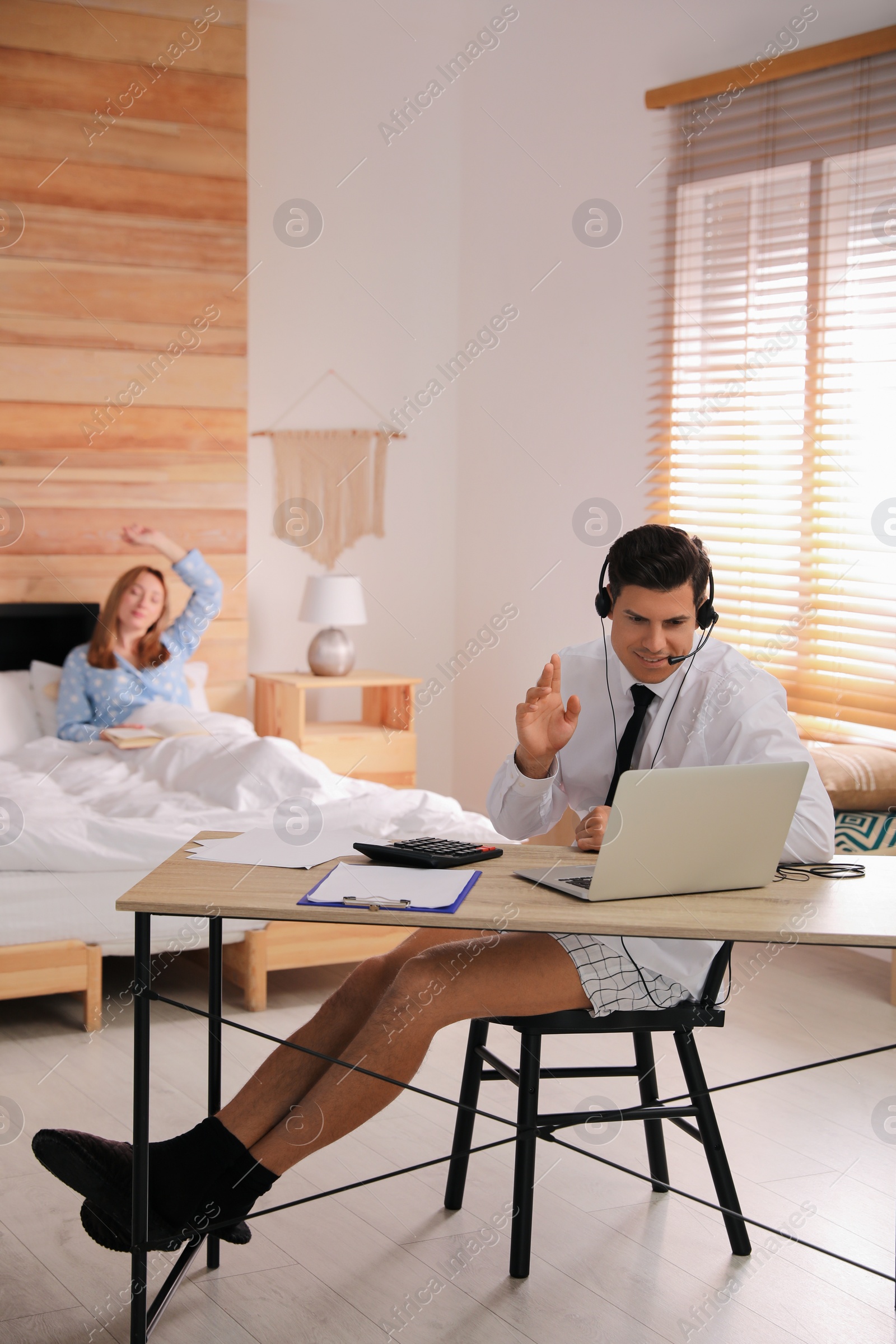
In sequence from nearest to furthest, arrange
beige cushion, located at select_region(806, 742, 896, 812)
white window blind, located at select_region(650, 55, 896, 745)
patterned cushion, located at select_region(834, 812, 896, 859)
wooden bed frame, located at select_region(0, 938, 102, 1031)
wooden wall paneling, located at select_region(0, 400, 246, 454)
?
1. wooden bed frame, located at select_region(0, 938, 102, 1031)
2. patterned cushion, located at select_region(834, 812, 896, 859)
3. beige cushion, located at select_region(806, 742, 896, 812)
4. white window blind, located at select_region(650, 55, 896, 745)
5. wooden wall paneling, located at select_region(0, 400, 246, 454)

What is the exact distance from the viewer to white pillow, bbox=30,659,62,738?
4.20 meters

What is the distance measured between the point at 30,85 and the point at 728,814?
386cm

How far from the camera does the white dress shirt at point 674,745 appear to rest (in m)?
1.85

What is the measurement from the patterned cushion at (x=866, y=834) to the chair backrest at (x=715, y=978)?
4.60 feet

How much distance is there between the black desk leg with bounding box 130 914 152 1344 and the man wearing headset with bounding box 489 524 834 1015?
1.92 feet

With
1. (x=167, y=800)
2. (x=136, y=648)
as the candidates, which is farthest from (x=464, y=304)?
(x=167, y=800)

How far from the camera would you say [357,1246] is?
2.02 meters

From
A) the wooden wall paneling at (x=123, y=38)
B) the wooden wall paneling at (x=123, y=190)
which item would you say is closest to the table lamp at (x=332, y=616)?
the wooden wall paneling at (x=123, y=190)

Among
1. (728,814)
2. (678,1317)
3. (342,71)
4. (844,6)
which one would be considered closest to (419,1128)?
(678,1317)

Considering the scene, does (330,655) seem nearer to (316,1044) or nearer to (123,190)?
(123,190)

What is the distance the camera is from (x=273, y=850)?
73.0 inches

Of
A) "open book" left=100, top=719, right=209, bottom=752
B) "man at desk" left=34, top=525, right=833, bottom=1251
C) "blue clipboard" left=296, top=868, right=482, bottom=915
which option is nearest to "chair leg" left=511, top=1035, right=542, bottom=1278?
"man at desk" left=34, top=525, right=833, bottom=1251

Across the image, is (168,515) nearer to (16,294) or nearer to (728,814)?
(16,294)

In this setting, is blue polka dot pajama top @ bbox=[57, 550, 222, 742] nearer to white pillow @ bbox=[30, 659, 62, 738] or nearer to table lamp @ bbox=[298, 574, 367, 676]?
white pillow @ bbox=[30, 659, 62, 738]
